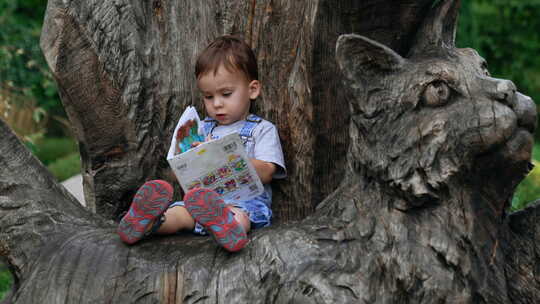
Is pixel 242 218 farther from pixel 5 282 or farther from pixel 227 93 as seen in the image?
pixel 5 282

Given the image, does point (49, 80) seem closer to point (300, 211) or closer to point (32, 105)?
point (32, 105)

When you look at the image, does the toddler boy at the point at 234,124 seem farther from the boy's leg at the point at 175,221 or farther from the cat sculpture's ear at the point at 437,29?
the cat sculpture's ear at the point at 437,29

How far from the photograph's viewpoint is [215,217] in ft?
9.09

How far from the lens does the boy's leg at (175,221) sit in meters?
3.06

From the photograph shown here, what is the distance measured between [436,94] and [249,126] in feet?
3.55

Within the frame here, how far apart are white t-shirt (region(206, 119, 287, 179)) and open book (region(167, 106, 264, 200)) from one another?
138 millimetres

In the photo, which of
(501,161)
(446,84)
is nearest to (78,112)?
(446,84)

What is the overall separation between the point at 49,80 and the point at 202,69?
18.9 ft

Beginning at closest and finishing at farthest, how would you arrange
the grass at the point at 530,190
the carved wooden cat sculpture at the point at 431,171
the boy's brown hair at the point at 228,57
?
the carved wooden cat sculpture at the point at 431,171 → the boy's brown hair at the point at 228,57 → the grass at the point at 530,190

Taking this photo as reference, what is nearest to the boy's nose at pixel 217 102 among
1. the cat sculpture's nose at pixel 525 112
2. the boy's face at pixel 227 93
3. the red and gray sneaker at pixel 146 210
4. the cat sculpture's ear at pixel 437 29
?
the boy's face at pixel 227 93

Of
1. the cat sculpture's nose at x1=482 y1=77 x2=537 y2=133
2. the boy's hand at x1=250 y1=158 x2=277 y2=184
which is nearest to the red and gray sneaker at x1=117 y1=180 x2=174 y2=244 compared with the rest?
the boy's hand at x1=250 y1=158 x2=277 y2=184

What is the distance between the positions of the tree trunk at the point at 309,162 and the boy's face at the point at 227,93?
107mm

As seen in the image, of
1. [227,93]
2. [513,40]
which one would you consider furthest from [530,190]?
[513,40]

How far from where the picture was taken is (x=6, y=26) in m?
9.83
